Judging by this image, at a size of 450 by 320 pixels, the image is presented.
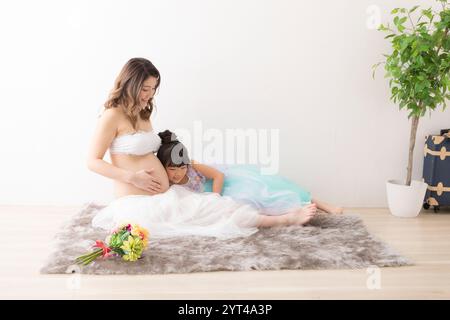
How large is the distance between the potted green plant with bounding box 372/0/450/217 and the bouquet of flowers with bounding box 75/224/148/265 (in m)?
1.84

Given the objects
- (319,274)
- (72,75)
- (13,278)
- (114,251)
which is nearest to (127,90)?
(72,75)

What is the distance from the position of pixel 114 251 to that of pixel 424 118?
94.6 inches

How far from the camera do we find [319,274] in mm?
2473

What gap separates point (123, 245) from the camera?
2.48 metres

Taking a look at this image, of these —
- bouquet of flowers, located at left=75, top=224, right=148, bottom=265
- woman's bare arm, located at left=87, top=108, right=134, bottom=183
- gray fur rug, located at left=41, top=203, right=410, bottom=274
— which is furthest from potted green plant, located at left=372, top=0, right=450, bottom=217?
bouquet of flowers, located at left=75, top=224, right=148, bottom=265

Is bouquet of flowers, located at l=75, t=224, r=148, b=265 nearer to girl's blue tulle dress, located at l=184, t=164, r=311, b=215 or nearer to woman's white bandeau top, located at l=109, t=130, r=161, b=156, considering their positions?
woman's white bandeau top, located at l=109, t=130, r=161, b=156

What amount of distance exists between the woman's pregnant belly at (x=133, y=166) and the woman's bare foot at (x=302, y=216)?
0.75m

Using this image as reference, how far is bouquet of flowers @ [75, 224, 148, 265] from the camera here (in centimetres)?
248

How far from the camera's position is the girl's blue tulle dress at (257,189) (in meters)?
3.20

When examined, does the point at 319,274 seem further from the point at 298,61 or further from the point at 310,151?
the point at 298,61

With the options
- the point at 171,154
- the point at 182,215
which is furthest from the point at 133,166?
the point at 182,215

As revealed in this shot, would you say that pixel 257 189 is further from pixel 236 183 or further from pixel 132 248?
pixel 132 248

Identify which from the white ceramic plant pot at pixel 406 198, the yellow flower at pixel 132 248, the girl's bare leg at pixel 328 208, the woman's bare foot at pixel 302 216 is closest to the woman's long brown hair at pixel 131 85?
the yellow flower at pixel 132 248

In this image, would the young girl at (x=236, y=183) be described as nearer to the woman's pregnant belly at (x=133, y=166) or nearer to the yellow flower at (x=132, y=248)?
the woman's pregnant belly at (x=133, y=166)
